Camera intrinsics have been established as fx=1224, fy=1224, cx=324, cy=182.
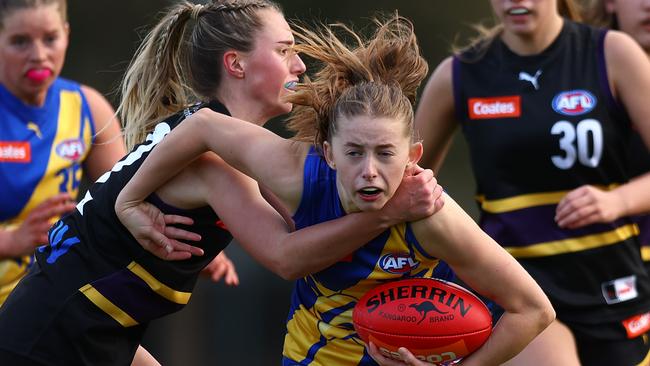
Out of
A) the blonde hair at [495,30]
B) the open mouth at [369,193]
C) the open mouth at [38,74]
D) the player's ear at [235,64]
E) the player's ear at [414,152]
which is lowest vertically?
the open mouth at [38,74]

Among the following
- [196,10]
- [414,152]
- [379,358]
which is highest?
[196,10]

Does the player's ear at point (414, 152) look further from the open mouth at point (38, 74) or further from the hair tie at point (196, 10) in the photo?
the open mouth at point (38, 74)

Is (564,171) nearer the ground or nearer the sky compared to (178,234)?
nearer the ground

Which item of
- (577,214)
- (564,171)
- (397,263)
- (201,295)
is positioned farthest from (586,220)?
(201,295)

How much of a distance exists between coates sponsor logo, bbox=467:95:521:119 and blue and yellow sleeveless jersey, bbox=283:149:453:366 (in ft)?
3.47

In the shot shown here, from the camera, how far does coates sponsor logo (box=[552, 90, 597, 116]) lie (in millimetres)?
4773

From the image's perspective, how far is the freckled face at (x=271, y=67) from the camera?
13.4 feet

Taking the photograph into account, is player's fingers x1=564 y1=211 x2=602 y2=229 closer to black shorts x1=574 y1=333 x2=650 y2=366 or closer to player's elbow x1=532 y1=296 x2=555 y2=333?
black shorts x1=574 y1=333 x2=650 y2=366

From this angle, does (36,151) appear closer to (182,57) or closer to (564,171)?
(182,57)

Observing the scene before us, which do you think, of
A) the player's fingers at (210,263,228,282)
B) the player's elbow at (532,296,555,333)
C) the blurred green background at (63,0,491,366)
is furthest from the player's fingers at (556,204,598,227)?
the blurred green background at (63,0,491,366)

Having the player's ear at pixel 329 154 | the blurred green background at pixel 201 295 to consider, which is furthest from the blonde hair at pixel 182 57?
the blurred green background at pixel 201 295

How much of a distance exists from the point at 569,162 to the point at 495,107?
38cm

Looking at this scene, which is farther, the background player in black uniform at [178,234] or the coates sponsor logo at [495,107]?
the coates sponsor logo at [495,107]

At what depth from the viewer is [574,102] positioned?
15.7ft
